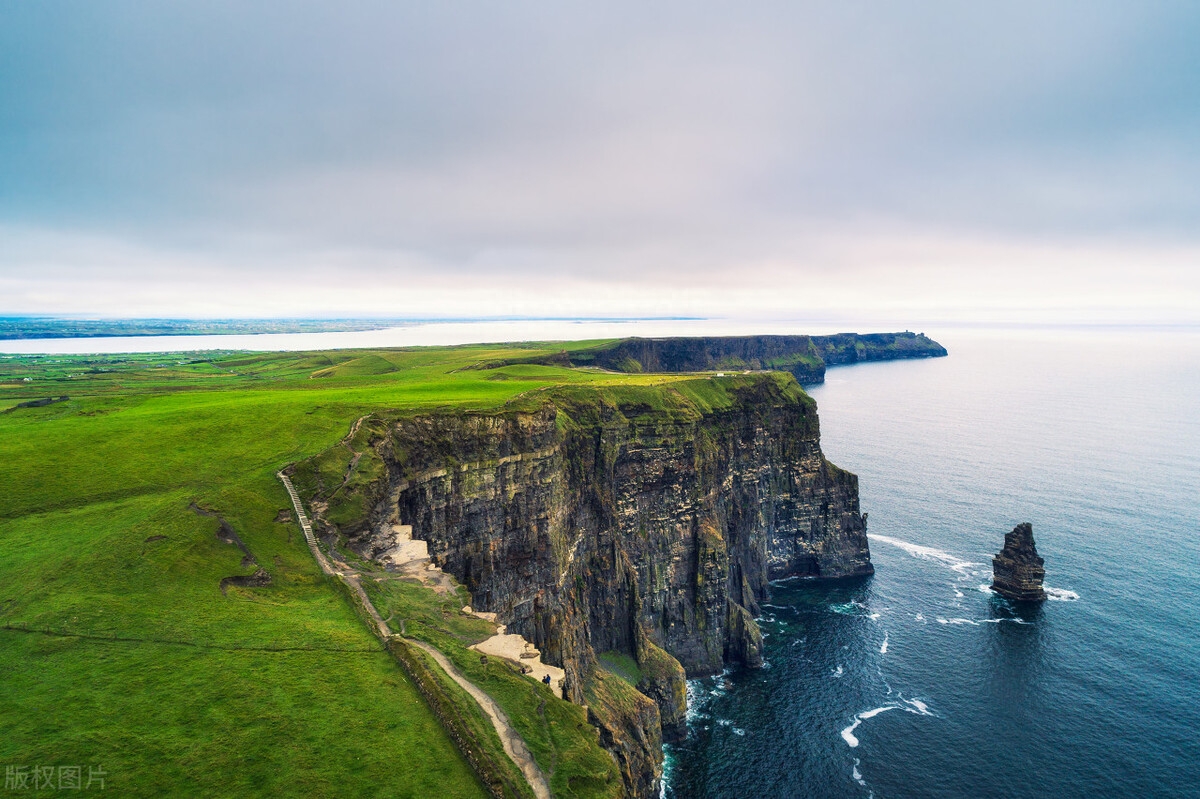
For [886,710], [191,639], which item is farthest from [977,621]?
[191,639]

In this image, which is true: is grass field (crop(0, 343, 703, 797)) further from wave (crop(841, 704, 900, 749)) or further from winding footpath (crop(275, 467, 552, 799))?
wave (crop(841, 704, 900, 749))

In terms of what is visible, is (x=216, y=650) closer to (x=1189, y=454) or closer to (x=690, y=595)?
(x=690, y=595)

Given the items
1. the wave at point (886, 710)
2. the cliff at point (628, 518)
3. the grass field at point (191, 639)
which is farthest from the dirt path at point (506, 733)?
the wave at point (886, 710)

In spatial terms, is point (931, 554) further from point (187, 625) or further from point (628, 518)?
point (187, 625)

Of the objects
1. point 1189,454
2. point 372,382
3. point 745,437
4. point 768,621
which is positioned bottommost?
point 768,621

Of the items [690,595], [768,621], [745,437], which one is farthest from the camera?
[745,437]

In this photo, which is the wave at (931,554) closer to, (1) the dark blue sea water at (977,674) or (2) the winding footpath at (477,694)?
(1) the dark blue sea water at (977,674)

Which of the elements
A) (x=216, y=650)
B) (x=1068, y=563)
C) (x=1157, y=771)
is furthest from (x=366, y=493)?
(x=1068, y=563)
